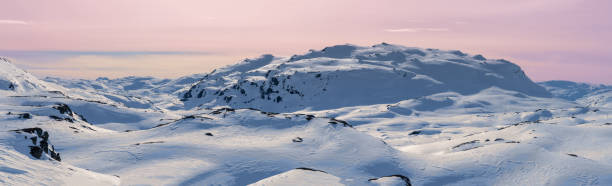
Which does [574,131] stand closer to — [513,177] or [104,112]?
[513,177]

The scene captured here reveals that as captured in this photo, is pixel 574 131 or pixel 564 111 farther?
pixel 564 111

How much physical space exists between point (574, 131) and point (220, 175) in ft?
229

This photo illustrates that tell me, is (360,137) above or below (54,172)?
below

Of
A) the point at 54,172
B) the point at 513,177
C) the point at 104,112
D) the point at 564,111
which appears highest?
the point at 54,172

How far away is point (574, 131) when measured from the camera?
3059 inches

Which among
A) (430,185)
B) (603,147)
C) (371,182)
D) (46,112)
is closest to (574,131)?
(603,147)

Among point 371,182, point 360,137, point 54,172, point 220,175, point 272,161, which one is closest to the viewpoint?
point 54,172

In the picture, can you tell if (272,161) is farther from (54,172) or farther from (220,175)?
(54,172)

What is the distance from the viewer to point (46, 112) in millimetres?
78188

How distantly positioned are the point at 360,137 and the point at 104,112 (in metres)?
91.7

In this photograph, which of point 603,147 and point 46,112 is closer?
point 603,147

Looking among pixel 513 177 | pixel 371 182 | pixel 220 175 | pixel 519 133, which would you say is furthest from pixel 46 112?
pixel 519 133

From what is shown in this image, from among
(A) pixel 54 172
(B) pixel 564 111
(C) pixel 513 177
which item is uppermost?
(A) pixel 54 172

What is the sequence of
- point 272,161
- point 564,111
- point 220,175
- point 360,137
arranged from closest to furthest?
point 220,175 → point 272,161 → point 360,137 → point 564,111
